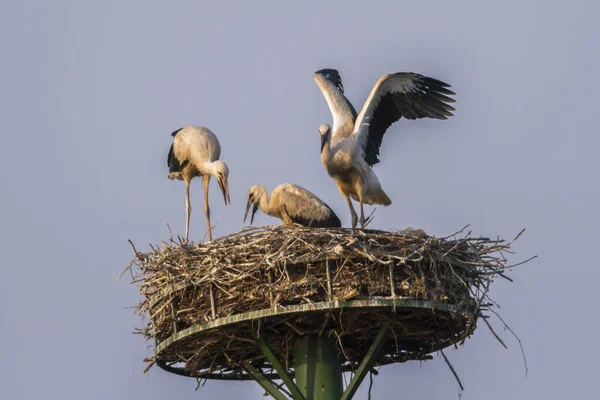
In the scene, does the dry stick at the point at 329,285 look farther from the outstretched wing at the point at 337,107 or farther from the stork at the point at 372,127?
the outstretched wing at the point at 337,107

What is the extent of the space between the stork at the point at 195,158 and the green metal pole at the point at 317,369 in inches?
118

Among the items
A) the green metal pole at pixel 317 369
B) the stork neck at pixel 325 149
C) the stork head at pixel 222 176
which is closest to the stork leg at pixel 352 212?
the stork neck at pixel 325 149

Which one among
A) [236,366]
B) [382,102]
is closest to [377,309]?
[236,366]

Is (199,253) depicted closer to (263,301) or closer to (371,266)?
(263,301)

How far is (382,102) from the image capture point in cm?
1319

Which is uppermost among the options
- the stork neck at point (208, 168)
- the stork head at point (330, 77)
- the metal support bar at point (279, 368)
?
the stork head at point (330, 77)

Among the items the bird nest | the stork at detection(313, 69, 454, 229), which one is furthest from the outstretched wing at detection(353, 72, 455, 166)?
the bird nest

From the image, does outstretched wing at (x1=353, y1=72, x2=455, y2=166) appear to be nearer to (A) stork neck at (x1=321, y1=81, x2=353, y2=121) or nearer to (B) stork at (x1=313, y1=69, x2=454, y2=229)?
(B) stork at (x1=313, y1=69, x2=454, y2=229)

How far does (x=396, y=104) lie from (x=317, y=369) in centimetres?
375

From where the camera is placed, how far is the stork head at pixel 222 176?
43.7 ft

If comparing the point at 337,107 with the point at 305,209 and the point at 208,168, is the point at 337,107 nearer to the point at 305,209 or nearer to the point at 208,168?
the point at 208,168

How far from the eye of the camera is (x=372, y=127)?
13195 millimetres

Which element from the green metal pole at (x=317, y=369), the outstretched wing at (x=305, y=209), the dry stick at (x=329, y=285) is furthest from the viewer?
the outstretched wing at (x=305, y=209)

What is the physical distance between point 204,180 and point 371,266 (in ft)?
15.3
